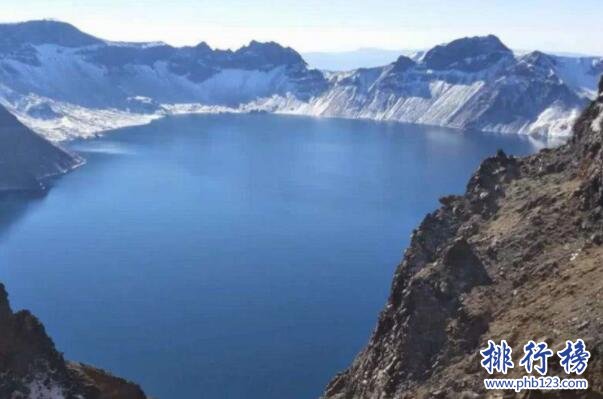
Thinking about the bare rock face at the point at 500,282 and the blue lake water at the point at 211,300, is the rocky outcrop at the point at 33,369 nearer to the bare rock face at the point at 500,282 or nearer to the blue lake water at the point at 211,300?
the bare rock face at the point at 500,282

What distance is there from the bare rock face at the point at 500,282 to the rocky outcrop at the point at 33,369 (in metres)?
19.0

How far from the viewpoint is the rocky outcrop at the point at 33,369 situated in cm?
5028

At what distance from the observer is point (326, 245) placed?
599 feet

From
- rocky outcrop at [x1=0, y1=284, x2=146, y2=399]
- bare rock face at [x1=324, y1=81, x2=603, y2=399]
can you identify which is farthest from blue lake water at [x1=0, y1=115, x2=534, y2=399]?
rocky outcrop at [x1=0, y1=284, x2=146, y2=399]

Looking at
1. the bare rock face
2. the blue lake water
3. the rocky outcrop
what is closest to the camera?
the bare rock face

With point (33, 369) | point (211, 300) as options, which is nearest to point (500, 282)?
point (33, 369)

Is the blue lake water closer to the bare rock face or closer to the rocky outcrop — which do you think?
the bare rock face

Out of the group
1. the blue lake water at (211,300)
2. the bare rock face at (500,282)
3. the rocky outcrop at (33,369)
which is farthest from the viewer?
the blue lake water at (211,300)

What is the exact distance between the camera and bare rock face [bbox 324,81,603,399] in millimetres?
39219

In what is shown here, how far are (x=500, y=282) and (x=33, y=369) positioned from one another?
31.6m

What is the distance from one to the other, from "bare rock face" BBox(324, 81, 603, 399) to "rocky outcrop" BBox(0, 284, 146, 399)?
19.0 meters

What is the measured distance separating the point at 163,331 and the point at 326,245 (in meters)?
A: 64.6

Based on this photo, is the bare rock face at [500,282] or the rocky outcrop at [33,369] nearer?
the bare rock face at [500,282]

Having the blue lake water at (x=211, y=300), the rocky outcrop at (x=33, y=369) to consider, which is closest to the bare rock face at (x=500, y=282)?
the rocky outcrop at (x=33, y=369)
